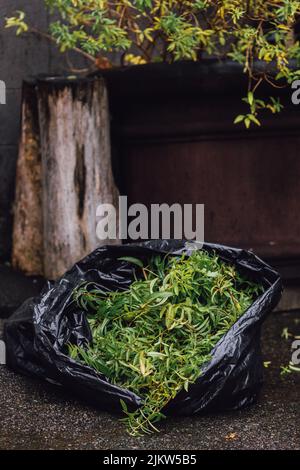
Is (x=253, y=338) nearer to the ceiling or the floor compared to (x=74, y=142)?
nearer to the floor

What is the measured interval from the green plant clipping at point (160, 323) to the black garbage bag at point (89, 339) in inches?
1.7

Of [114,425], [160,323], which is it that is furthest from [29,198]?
[114,425]

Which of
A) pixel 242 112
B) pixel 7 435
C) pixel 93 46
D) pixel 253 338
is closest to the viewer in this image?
pixel 7 435

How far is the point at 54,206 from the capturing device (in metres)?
4.35

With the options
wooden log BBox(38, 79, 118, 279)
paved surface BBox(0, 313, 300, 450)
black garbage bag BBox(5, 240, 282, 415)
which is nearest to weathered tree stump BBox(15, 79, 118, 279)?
wooden log BBox(38, 79, 118, 279)

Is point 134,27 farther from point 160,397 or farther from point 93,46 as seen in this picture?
point 160,397

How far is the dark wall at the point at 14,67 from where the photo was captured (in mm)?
4840

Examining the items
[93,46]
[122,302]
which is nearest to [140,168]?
[93,46]

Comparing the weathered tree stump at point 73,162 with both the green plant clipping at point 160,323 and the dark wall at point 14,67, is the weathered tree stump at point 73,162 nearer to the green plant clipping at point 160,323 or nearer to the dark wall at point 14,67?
the dark wall at point 14,67

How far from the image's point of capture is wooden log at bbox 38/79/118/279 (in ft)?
14.0

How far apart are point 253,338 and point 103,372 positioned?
0.63 m

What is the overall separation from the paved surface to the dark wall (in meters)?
1.77

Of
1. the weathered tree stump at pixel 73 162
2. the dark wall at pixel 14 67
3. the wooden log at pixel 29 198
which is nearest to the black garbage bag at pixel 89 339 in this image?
the weathered tree stump at pixel 73 162

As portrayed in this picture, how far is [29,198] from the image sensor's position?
463 cm
